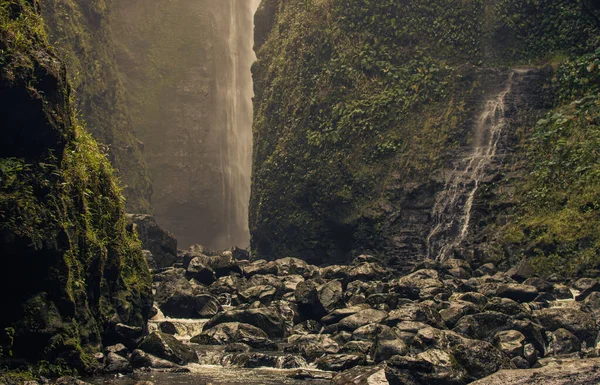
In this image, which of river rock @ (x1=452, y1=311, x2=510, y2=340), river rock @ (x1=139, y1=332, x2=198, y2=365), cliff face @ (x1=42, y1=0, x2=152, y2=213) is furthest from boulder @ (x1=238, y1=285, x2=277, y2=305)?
cliff face @ (x1=42, y1=0, x2=152, y2=213)

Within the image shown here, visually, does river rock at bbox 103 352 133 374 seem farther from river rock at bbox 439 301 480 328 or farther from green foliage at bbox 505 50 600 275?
green foliage at bbox 505 50 600 275

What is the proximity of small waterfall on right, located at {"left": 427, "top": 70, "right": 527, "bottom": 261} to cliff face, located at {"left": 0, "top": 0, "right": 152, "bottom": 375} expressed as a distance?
667 inches

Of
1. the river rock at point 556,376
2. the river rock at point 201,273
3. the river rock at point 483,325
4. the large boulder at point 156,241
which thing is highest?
the large boulder at point 156,241

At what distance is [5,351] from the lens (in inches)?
334

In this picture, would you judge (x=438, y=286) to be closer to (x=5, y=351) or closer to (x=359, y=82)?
(x=5, y=351)

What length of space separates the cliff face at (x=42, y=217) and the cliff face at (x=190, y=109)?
4291cm

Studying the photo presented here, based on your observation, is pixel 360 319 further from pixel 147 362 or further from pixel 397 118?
pixel 397 118

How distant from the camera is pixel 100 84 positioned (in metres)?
43.2

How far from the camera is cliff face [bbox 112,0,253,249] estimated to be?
181 feet

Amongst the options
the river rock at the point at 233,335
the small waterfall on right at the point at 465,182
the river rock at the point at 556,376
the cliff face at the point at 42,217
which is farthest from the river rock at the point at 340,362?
the small waterfall on right at the point at 465,182

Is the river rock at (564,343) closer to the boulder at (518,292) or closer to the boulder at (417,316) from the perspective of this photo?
the boulder at (417,316)

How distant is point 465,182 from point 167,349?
18.1m

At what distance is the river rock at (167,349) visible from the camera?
1146cm

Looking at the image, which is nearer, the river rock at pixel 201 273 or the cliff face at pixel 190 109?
the river rock at pixel 201 273
